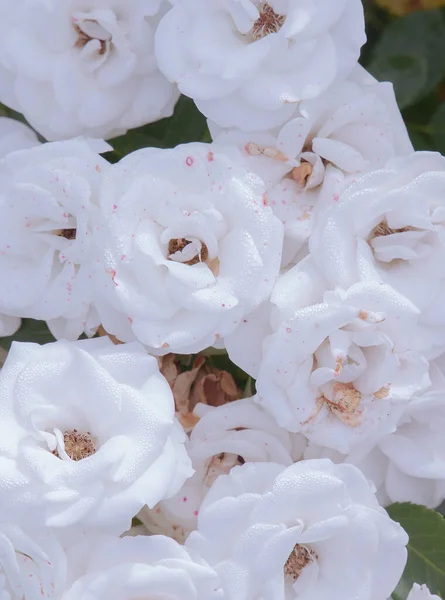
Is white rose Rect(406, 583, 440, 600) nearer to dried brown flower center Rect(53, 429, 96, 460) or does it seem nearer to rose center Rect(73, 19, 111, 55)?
dried brown flower center Rect(53, 429, 96, 460)

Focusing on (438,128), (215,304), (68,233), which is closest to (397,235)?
(215,304)

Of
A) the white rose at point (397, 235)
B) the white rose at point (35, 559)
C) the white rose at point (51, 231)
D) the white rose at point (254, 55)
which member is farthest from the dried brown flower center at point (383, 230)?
the white rose at point (35, 559)

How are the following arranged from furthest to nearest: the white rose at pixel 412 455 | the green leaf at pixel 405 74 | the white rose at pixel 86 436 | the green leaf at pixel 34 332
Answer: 1. the green leaf at pixel 405 74
2. the green leaf at pixel 34 332
3. the white rose at pixel 412 455
4. the white rose at pixel 86 436

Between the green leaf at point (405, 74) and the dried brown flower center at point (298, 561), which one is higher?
the green leaf at point (405, 74)

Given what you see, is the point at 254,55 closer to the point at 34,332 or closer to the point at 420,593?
the point at 34,332

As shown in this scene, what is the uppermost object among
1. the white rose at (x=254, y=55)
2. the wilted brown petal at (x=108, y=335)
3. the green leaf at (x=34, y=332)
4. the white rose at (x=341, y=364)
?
the white rose at (x=254, y=55)

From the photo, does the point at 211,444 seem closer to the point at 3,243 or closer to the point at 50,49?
the point at 3,243

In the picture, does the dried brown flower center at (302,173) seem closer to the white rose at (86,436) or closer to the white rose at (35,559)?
the white rose at (86,436)

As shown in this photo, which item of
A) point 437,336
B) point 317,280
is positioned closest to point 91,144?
point 317,280
